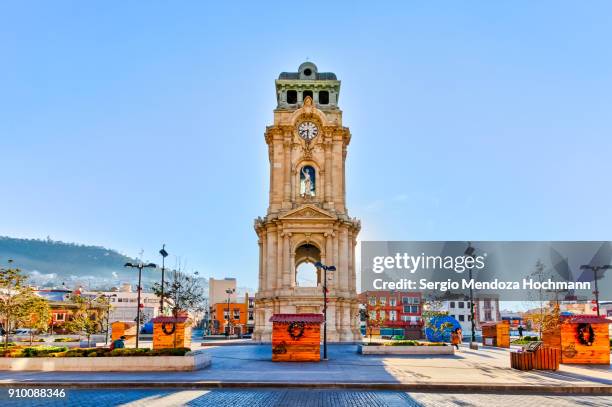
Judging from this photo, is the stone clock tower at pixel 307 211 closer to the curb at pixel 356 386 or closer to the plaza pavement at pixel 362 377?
the plaza pavement at pixel 362 377

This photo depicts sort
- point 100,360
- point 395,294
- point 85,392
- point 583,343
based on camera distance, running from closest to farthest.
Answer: point 85,392 → point 100,360 → point 583,343 → point 395,294

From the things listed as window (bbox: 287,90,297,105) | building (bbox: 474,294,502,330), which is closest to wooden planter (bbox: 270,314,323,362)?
window (bbox: 287,90,297,105)

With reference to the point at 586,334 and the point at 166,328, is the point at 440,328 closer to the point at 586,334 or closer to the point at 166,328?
the point at 586,334

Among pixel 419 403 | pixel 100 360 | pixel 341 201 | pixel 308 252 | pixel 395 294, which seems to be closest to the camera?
pixel 419 403

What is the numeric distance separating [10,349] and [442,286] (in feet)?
333

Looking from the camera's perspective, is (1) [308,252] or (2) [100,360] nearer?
(2) [100,360]

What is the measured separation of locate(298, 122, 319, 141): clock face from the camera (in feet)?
239

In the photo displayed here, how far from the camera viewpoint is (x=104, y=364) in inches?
1153

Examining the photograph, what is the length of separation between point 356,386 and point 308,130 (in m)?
51.7

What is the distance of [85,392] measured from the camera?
22859mm

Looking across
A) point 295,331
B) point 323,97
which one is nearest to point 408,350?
point 295,331

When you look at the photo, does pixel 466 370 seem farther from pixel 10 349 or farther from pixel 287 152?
pixel 287 152

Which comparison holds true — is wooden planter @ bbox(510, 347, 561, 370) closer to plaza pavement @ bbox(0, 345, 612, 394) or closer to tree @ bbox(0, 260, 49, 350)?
plaza pavement @ bbox(0, 345, 612, 394)

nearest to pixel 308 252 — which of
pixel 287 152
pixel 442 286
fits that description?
pixel 287 152
